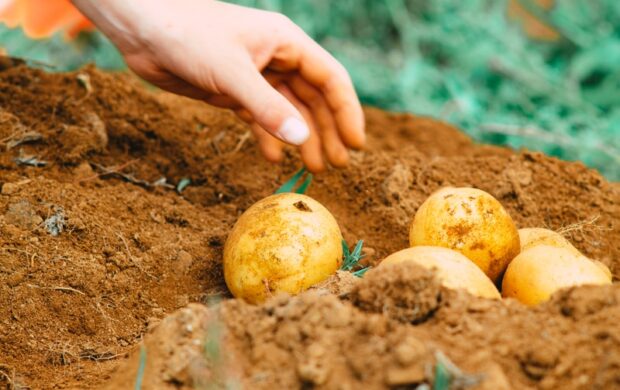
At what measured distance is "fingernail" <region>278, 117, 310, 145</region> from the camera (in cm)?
259

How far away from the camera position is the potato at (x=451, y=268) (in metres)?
2.15

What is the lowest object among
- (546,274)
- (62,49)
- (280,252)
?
(62,49)

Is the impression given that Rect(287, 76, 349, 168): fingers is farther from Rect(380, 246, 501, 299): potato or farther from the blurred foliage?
the blurred foliage

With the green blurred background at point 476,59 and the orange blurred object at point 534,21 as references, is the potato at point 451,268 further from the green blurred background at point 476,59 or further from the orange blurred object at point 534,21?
the orange blurred object at point 534,21

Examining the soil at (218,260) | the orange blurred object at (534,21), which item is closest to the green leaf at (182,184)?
the soil at (218,260)

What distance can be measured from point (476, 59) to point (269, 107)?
3.12 metres

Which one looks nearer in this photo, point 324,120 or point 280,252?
point 280,252

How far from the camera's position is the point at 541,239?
8.82 ft

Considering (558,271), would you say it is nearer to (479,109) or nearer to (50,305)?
(50,305)

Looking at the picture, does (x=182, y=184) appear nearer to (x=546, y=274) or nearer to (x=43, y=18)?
(x=546, y=274)

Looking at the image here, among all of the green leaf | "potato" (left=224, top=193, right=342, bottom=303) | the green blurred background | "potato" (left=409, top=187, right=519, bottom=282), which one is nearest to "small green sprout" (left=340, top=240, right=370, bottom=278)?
"potato" (left=224, top=193, right=342, bottom=303)

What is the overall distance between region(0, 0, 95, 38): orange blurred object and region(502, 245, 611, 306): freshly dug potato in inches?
140

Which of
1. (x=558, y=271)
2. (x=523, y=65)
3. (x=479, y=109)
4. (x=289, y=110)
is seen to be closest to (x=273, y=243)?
(x=289, y=110)

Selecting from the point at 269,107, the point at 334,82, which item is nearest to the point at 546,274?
the point at 269,107
